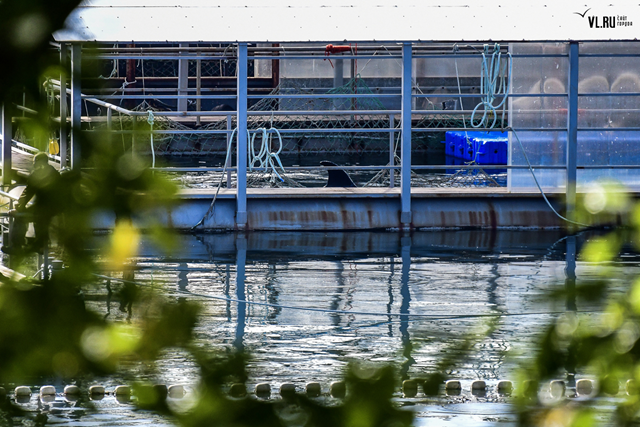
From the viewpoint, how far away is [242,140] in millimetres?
11219

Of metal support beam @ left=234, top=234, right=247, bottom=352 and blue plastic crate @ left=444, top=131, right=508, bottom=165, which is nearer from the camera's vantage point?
metal support beam @ left=234, top=234, right=247, bottom=352

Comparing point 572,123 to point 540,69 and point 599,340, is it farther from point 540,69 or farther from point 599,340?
point 599,340

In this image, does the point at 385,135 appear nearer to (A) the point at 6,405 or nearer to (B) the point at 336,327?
(B) the point at 336,327

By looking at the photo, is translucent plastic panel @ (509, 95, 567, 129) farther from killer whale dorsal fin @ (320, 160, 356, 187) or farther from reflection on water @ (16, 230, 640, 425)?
killer whale dorsal fin @ (320, 160, 356, 187)

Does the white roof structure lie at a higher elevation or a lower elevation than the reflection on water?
higher

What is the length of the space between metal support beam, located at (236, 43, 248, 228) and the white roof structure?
12.2 inches

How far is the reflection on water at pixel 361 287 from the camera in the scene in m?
5.77

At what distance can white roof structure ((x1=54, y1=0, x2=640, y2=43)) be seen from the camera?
35.3 feet

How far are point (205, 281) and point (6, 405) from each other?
7.69 meters

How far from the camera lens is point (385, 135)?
26.5 m

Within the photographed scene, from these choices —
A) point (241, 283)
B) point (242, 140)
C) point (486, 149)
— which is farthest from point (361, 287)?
point (486, 149)

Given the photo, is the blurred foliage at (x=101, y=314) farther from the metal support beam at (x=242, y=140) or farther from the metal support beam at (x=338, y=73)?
the metal support beam at (x=338, y=73)

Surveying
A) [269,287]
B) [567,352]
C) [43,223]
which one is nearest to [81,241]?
[43,223]

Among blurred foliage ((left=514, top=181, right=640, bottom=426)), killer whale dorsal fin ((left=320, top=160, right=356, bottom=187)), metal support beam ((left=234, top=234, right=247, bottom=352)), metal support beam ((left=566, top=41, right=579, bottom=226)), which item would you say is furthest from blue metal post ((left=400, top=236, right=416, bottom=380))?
blurred foliage ((left=514, top=181, right=640, bottom=426))
